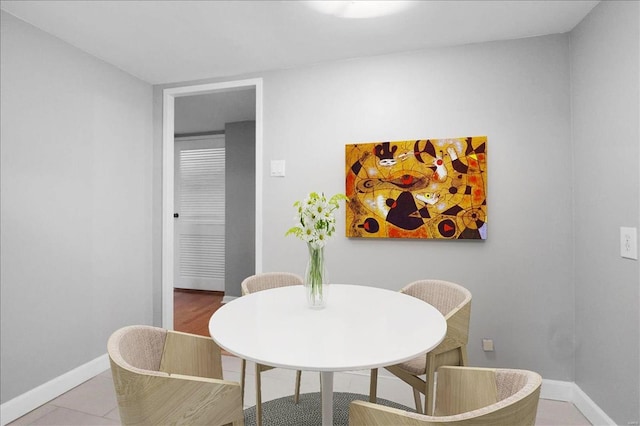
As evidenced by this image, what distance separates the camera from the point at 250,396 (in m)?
2.42

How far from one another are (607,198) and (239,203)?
3976 mm

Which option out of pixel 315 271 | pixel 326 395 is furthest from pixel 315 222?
pixel 326 395

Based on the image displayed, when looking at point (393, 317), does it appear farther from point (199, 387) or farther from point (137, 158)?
point (137, 158)

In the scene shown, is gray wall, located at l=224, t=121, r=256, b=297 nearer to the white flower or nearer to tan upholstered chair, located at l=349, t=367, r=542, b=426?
the white flower

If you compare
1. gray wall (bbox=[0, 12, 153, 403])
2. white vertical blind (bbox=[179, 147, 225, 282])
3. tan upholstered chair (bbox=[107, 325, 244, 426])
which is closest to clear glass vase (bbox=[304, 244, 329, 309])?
tan upholstered chair (bbox=[107, 325, 244, 426])

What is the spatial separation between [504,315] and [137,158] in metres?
3.26

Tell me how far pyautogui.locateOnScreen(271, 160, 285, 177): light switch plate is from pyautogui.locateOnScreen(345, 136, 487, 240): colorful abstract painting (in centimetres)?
56

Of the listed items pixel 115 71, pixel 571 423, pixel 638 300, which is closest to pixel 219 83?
pixel 115 71

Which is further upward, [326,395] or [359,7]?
[359,7]

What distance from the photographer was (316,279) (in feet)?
5.14

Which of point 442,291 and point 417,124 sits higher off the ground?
point 417,124

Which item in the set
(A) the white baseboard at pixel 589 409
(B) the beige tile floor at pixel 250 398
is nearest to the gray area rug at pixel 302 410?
(B) the beige tile floor at pixel 250 398

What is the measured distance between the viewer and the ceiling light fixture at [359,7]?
79.4 inches

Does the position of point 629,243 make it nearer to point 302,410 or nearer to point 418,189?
point 418,189
